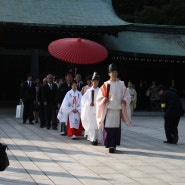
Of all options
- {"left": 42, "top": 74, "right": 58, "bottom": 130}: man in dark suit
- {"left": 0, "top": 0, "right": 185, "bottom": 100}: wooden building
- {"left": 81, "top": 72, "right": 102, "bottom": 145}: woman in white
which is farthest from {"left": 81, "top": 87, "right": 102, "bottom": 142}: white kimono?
{"left": 0, "top": 0, "right": 185, "bottom": 100}: wooden building

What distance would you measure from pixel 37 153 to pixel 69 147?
112cm

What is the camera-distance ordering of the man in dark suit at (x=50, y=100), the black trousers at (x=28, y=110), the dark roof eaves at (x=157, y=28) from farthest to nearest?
1. the dark roof eaves at (x=157, y=28)
2. the black trousers at (x=28, y=110)
3. the man in dark suit at (x=50, y=100)

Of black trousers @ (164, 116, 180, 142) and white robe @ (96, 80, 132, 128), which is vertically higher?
white robe @ (96, 80, 132, 128)

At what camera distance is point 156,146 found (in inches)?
402

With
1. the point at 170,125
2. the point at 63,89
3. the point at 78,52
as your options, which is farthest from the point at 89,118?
the point at 63,89

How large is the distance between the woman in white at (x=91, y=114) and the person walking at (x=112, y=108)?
993 mm

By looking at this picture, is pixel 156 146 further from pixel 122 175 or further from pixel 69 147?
pixel 122 175

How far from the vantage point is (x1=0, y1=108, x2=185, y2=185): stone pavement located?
21.8 feet

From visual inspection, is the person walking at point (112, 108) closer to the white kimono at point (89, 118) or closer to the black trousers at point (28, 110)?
the white kimono at point (89, 118)

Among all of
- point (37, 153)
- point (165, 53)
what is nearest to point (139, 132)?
point (37, 153)

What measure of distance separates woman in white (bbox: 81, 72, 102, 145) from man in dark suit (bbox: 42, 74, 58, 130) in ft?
8.67

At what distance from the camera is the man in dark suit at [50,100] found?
43.4 feet

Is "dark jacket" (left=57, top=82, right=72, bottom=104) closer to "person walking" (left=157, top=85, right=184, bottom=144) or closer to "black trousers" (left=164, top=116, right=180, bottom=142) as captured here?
"person walking" (left=157, top=85, right=184, bottom=144)

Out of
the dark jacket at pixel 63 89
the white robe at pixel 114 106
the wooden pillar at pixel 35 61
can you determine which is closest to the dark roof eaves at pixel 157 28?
the wooden pillar at pixel 35 61
